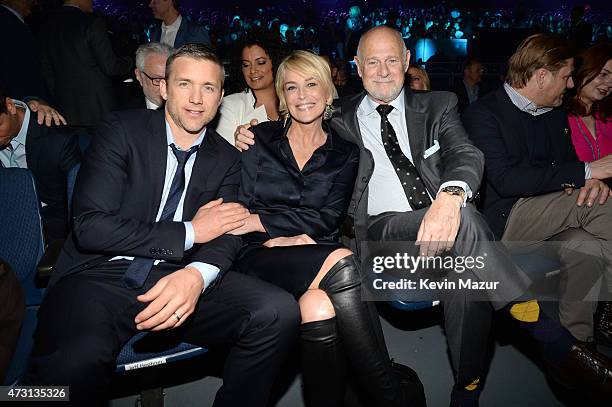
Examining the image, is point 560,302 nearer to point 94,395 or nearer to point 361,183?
point 361,183

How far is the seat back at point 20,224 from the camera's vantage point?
2.04 meters

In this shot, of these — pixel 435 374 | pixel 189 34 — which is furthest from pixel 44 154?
pixel 189 34

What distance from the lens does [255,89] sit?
320 cm

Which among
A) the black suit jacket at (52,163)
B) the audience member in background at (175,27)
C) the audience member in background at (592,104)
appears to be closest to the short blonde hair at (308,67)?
the black suit jacket at (52,163)

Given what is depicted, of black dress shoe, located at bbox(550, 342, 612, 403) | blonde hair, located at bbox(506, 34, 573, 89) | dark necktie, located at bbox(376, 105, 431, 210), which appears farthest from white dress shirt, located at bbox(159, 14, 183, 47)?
black dress shoe, located at bbox(550, 342, 612, 403)

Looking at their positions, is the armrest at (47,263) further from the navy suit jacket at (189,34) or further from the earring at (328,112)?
the navy suit jacket at (189,34)

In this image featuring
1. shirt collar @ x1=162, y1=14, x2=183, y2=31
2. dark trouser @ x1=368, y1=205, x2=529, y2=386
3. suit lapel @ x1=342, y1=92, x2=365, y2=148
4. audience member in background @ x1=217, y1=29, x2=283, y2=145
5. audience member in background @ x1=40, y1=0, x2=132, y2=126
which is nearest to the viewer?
dark trouser @ x1=368, y1=205, x2=529, y2=386

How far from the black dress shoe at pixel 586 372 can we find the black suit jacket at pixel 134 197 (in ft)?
5.49

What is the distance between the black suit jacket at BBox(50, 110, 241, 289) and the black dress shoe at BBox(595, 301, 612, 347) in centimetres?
223

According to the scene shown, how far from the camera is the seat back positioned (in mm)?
2043

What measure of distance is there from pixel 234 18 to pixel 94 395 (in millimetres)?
13880

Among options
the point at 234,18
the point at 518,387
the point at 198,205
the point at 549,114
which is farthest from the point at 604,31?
the point at 198,205

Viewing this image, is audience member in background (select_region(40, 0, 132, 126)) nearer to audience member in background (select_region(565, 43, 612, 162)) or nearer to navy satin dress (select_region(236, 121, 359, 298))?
navy satin dress (select_region(236, 121, 359, 298))

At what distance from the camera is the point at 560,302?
7.63 ft
